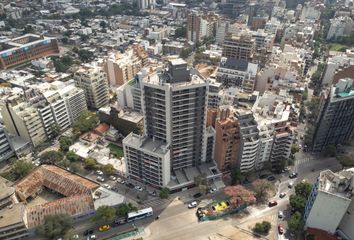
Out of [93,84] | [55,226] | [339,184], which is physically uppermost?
[339,184]

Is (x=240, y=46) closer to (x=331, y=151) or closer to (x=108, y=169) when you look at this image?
(x=331, y=151)

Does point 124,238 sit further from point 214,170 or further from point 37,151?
point 37,151

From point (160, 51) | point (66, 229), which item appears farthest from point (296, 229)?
point (160, 51)

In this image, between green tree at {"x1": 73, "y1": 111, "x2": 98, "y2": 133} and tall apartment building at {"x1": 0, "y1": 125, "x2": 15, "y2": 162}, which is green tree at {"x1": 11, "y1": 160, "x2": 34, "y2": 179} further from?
green tree at {"x1": 73, "y1": 111, "x2": 98, "y2": 133}

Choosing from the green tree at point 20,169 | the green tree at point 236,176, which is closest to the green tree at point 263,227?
the green tree at point 236,176

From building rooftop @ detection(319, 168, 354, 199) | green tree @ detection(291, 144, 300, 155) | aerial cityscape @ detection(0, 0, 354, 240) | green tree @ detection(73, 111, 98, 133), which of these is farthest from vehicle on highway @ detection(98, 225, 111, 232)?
green tree @ detection(291, 144, 300, 155)

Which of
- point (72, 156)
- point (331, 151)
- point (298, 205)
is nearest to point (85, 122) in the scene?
point (72, 156)

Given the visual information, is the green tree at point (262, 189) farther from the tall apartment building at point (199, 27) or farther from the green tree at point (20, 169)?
the tall apartment building at point (199, 27)
